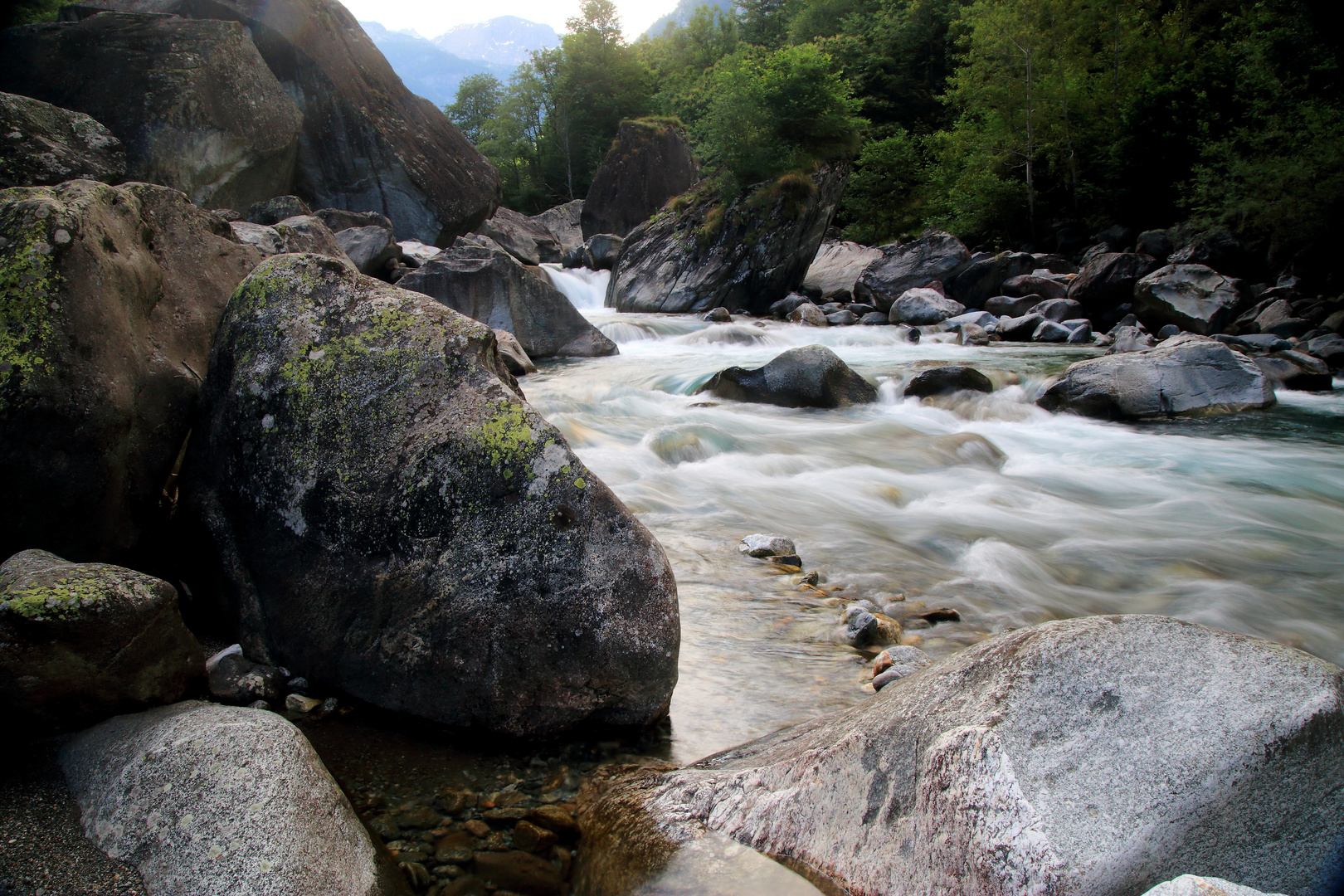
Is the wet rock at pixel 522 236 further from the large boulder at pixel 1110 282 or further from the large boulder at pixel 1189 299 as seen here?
the large boulder at pixel 1189 299

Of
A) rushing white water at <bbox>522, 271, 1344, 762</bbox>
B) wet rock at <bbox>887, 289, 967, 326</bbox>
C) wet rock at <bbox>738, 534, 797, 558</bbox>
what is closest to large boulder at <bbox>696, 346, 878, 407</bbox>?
rushing white water at <bbox>522, 271, 1344, 762</bbox>

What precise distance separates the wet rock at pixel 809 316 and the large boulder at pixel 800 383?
7.63 meters

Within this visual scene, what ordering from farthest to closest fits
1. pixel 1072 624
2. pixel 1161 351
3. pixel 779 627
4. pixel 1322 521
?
pixel 1161 351 < pixel 1322 521 < pixel 779 627 < pixel 1072 624

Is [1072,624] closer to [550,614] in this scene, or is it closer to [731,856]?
[731,856]

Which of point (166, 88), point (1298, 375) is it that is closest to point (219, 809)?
point (1298, 375)

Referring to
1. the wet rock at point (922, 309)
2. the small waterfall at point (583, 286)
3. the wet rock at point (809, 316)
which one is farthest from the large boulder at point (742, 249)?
the wet rock at point (922, 309)

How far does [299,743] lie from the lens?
189 centimetres

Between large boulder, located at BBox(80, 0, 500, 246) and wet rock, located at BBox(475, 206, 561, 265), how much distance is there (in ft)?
7.54

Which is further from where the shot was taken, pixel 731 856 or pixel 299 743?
pixel 299 743

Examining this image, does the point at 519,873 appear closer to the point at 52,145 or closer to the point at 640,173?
the point at 52,145

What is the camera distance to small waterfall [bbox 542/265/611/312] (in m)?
21.0

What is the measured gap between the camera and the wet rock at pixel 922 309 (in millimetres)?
16281

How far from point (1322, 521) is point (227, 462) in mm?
7353

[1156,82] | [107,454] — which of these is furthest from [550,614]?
[1156,82]
